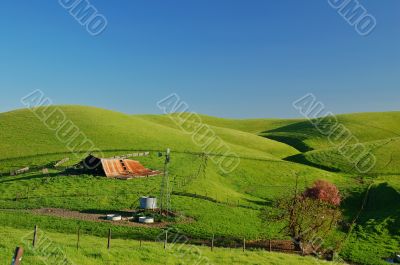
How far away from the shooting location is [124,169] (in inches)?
2891

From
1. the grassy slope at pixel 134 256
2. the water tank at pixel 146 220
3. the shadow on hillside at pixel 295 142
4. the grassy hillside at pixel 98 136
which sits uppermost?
the shadow on hillside at pixel 295 142

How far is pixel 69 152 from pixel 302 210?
6398 centimetres

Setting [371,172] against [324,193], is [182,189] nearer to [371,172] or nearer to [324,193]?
[324,193]

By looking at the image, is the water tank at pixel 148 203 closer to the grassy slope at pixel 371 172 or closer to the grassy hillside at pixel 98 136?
the grassy slope at pixel 371 172

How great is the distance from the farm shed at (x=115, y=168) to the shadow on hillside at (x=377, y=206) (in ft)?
114

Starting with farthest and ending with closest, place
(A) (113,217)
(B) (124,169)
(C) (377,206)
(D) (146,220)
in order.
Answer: (B) (124,169), (C) (377,206), (D) (146,220), (A) (113,217)

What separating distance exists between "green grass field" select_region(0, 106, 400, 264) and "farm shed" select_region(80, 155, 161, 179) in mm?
2959

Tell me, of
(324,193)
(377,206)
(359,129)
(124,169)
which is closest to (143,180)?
(124,169)

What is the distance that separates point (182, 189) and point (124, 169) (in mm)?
14667

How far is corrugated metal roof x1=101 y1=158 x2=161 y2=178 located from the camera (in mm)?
70000

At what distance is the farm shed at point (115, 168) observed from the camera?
6981 cm

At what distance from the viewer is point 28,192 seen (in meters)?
58.2

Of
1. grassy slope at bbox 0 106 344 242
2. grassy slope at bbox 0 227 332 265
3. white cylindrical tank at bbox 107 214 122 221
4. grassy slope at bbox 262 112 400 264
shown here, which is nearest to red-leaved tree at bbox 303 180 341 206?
grassy slope at bbox 262 112 400 264

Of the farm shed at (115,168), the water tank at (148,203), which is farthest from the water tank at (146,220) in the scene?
the farm shed at (115,168)
